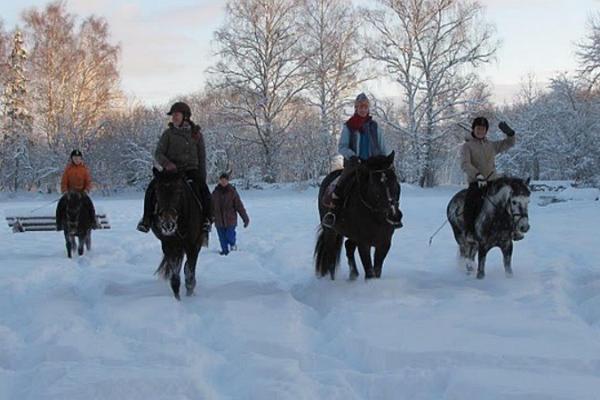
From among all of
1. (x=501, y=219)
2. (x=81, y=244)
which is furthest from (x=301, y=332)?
(x=81, y=244)

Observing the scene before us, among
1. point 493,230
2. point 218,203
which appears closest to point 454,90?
point 218,203

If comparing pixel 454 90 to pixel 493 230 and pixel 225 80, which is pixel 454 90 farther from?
pixel 493 230

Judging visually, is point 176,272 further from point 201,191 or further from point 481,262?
point 481,262

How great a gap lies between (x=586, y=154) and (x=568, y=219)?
23743mm

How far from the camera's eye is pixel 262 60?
39.8m

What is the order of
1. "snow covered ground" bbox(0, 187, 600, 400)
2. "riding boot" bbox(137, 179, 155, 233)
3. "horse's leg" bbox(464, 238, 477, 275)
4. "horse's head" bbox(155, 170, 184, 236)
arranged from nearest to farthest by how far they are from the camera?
"snow covered ground" bbox(0, 187, 600, 400)
"horse's head" bbox(155, 170, 184, 236)
"riding boot" bbox(137, 179, 155, 233)
"horse's leg" bbox(464, 238, 477, 275)

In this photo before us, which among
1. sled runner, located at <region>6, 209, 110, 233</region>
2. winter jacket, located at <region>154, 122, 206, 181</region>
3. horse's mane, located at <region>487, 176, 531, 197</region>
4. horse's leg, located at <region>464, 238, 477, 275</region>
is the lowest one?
sled runner, located at <region>6, 209, 110, 233</region>

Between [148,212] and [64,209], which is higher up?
[148,212]

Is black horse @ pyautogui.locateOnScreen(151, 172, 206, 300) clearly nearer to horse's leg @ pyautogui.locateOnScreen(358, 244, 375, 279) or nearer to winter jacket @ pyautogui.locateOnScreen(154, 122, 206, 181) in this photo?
winter jacket @ pyautogui.locateOnScreen(154, 122, 206, 181)

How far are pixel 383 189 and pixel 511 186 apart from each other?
5.62 ft

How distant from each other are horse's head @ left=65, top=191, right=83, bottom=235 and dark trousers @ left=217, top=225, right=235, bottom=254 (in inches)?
106

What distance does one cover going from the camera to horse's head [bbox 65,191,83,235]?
11957 millimetres

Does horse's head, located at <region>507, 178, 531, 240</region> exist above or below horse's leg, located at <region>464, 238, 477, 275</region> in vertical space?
above

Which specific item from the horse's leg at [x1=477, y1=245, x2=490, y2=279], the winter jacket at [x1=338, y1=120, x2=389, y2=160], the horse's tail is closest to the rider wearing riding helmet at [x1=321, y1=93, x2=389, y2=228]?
the winter jacket at [x1=338, y1=120, x2=389, y2=160]
